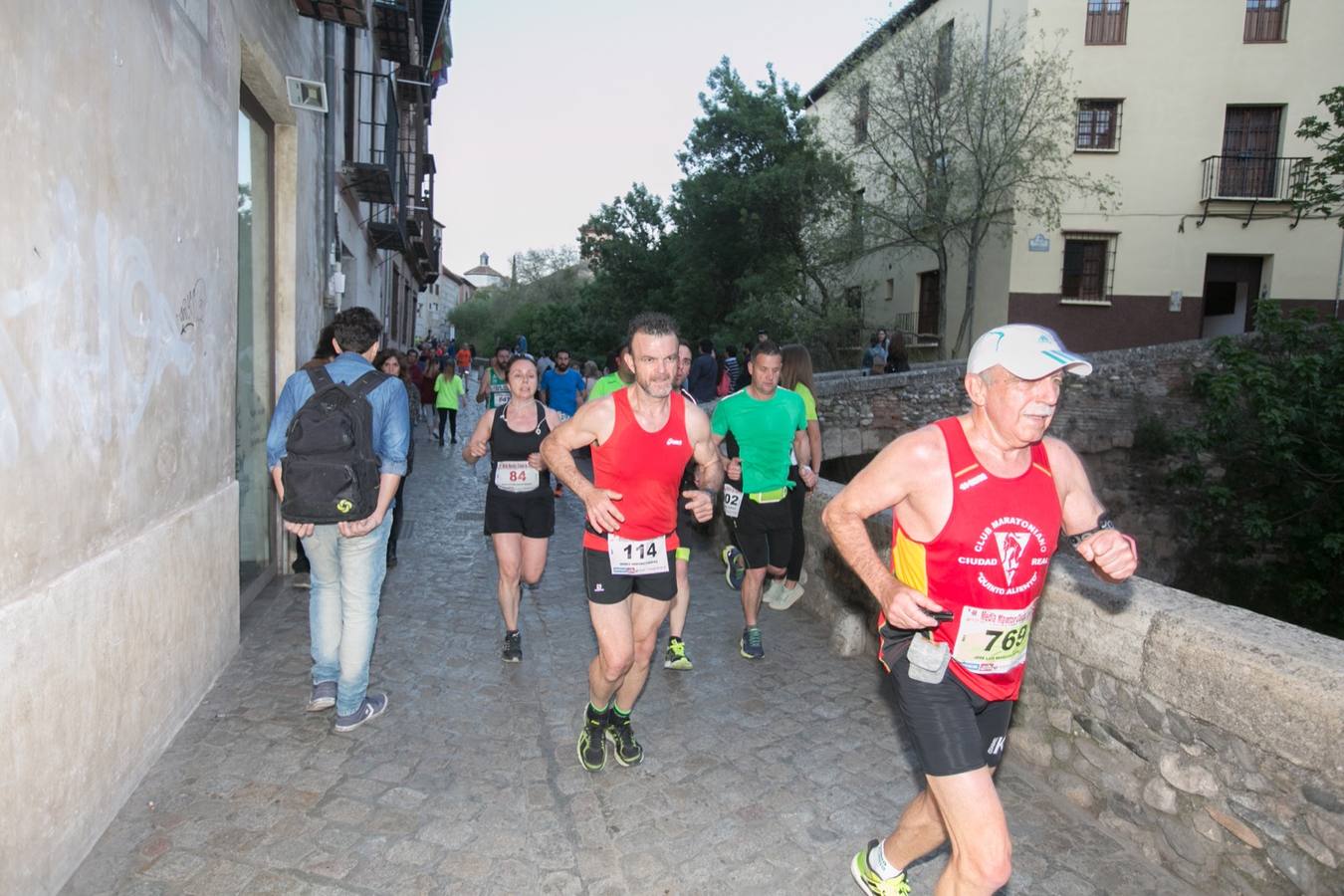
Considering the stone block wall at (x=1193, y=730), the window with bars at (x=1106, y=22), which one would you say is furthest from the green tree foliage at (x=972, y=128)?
the stone block wall at (x=1193, y=730)

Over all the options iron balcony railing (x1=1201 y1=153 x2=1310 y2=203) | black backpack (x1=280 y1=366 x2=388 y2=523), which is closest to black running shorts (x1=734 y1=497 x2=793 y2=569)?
black backpack (x1=280 y1=366 x2=388 y2=523)

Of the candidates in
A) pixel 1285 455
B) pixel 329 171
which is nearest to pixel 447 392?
pixel 329 171

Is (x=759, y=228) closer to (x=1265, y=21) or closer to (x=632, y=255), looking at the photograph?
(x=632, y=255)

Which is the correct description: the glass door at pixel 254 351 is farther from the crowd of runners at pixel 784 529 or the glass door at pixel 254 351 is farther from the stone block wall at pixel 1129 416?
the stone block wall at pixel 1129 416

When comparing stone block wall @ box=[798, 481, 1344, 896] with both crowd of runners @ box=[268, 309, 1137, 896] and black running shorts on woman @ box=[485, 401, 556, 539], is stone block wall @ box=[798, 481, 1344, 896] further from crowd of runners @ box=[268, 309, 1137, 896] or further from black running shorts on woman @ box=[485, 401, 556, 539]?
black running shorts on woman @ box=[485, 401, 556, 539]

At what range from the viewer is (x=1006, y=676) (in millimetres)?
2799

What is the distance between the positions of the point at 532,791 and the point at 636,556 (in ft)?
3.62

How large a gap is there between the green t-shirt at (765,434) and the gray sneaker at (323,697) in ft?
8.86

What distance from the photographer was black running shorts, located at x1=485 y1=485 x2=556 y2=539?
18.1 feet

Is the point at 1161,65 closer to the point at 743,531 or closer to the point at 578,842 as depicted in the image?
the point at 743,531

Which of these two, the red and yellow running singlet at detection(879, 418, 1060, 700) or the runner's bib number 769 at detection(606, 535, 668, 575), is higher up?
the red and yellow running singlet at detection(879, 418, 1060, 700)

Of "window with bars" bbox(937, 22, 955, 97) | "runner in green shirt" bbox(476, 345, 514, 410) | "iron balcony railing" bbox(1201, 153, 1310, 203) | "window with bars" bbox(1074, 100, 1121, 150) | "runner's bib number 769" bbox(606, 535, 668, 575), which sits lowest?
"runner's bib number 769" bbox(606, 535, 668, 575)

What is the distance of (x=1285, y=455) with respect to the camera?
11219 millimetres

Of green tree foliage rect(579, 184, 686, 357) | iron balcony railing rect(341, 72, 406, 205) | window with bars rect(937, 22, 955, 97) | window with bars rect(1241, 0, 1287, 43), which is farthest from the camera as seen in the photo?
green tree foliage rect(579, 184, 686, 357)
